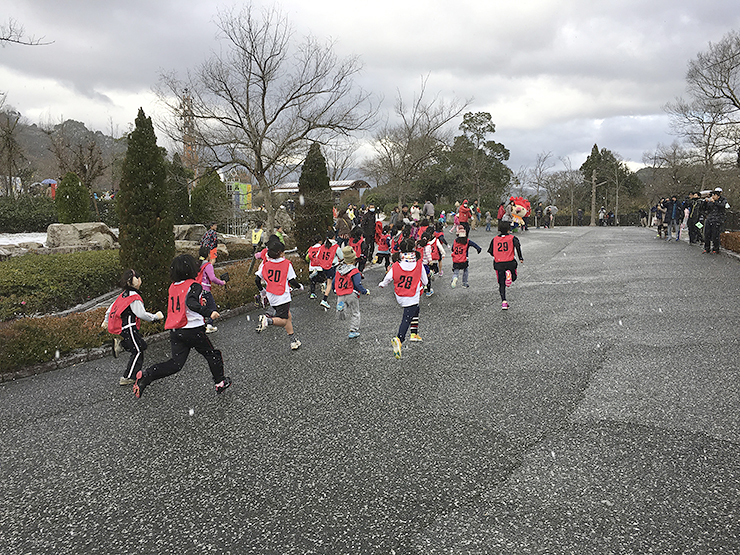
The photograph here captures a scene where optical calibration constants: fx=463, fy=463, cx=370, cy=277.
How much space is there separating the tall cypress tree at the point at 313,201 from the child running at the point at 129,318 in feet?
31.1

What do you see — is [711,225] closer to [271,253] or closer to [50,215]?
[271,253]

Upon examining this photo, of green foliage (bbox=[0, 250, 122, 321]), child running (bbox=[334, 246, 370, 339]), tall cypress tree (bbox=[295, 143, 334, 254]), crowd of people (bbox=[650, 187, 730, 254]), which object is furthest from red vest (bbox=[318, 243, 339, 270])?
crowd of people (bbox=[650, 187, 730, 254])

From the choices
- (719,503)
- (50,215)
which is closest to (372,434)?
(719,503)

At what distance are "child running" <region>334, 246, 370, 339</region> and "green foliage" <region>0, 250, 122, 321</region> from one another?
6.24 m

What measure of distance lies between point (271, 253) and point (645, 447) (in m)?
5.00

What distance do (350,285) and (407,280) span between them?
1.19m

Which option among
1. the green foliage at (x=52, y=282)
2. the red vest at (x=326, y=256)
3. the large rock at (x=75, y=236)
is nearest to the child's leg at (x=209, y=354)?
the red vest at (x=326, y=256)

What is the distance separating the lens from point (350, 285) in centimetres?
729

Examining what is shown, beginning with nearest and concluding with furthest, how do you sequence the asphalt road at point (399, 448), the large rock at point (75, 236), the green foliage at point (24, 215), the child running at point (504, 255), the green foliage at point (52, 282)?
1. the asphalt road at point (399, 448)
2. the child running at point (504, 255)
3. the green foliage at point (52, 282)
4. the large rock at point (75, 236)
5. the green foliage at point (24, 215)

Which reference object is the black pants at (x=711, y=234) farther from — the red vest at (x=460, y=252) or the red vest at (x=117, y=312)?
the red vest at (x=117, y=312)

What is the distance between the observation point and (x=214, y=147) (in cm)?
1288

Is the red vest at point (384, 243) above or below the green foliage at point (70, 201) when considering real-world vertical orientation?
below

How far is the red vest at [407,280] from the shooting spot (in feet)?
21.1

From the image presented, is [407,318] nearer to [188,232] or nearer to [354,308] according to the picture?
[354,308]
